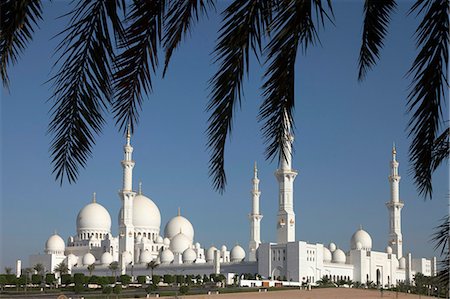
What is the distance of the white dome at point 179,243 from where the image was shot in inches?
3051

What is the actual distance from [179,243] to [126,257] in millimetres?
6389

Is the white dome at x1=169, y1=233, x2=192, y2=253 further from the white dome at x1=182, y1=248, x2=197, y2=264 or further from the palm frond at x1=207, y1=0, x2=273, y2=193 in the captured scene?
the palm frond at x1=207, y1=0, x2=273, y2=193

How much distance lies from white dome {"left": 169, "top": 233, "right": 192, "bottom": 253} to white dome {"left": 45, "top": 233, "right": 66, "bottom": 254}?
14922 mm

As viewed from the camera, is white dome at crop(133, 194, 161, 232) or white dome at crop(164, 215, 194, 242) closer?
white dome at crop(133, 194, 161, 232)

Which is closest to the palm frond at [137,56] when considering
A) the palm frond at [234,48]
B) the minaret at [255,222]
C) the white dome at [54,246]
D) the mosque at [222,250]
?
the palm frond at [234,48]

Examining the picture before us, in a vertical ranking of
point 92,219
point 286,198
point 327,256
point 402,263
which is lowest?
point 402,263

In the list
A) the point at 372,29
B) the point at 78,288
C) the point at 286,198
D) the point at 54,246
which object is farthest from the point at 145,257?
the point at 372,29

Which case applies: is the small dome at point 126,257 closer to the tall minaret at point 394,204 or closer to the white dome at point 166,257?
the white dome at point 166,257

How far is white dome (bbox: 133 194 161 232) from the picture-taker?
265 ft

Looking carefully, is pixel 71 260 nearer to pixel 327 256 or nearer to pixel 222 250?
pixel 222 250

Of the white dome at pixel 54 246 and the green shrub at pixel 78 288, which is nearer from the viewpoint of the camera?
the green shrub at pixel 78 288

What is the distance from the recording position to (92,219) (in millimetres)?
82250

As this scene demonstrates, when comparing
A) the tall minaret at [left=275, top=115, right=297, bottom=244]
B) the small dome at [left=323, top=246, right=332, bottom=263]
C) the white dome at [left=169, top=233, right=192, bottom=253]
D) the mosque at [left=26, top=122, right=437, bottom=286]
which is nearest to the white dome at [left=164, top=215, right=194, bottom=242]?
the mosque at [left=26, top=122, right=437, bottom=286]

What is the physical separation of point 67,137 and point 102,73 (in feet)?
1.62
